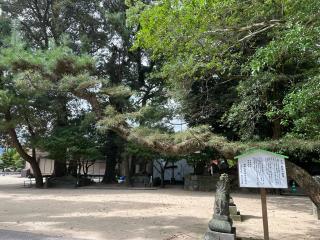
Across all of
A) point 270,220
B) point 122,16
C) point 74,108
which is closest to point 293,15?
point 270,220

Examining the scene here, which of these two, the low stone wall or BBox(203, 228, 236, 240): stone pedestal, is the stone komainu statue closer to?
BBox(203, 228, 236, 240): stone pedestal

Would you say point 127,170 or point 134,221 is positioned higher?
point 127,170

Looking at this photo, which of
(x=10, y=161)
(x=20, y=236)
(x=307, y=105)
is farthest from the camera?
(x=10, y=161)

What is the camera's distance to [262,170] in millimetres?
5289

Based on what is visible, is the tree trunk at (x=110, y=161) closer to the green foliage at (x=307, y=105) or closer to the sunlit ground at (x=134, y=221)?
the sunlit ground at (x=134, y=221)

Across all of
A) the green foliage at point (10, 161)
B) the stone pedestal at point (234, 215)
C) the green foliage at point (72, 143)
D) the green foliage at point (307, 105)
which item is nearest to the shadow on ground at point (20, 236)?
the stone pedestal at point (234, 215)

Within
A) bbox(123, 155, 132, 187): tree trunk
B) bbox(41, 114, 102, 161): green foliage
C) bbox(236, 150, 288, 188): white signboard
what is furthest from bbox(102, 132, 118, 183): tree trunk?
bbox(236, 150, 288, 188): white signboard

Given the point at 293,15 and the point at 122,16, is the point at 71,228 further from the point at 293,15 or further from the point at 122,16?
the point at 122,16

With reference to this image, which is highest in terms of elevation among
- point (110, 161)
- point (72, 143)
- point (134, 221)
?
point (72, 143)

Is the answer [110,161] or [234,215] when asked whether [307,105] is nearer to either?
[234,215]

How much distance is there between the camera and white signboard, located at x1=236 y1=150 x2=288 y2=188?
514 centimetres

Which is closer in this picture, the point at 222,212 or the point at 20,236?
the point at 20,236

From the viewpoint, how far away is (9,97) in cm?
1645

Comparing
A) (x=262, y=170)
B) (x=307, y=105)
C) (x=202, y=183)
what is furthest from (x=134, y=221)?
(x=202, y=183)
